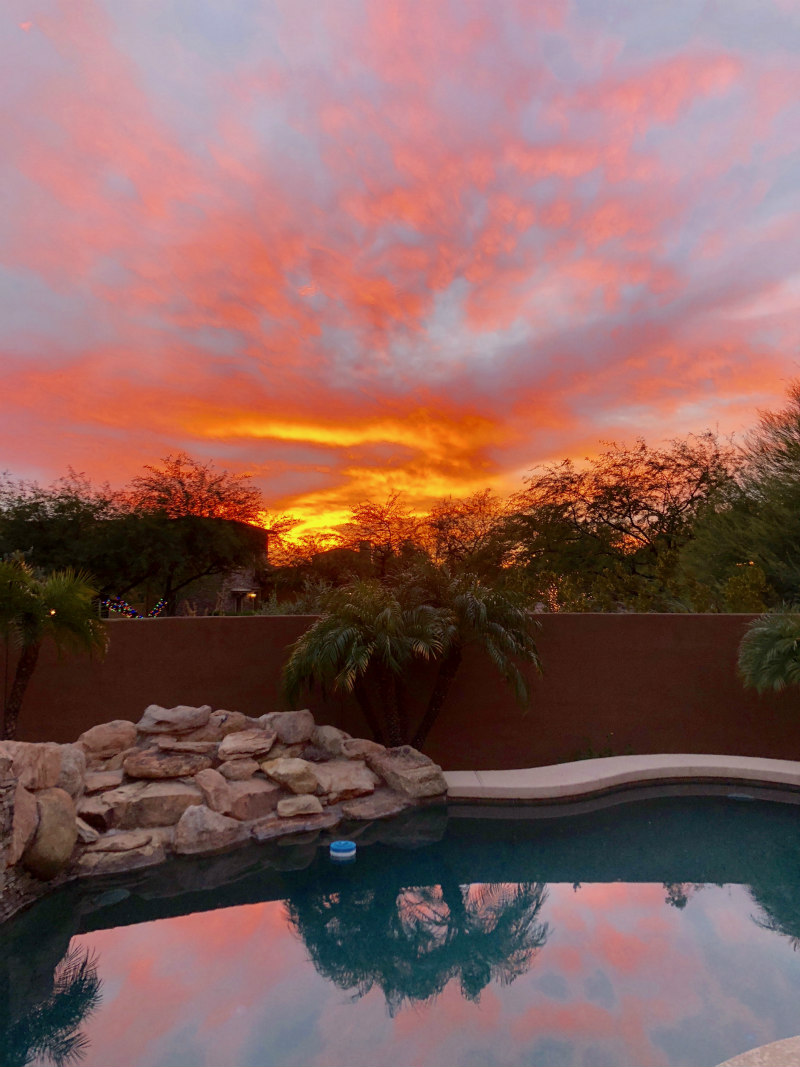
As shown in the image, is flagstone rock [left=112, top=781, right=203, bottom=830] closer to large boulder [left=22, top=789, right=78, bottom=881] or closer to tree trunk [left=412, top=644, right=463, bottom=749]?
large boulder [left=22, top=789, right=78, bottom=881]

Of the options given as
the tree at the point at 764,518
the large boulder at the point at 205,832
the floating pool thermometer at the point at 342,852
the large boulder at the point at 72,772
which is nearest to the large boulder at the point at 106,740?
the large boulder at the point at 72,772

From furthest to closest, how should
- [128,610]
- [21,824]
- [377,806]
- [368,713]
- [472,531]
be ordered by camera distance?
[472,531] → [128,610] → [368,713] → [377,806] → [21,824]

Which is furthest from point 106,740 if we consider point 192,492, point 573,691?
point 192,492

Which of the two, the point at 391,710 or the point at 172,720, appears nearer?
the point at 172,720

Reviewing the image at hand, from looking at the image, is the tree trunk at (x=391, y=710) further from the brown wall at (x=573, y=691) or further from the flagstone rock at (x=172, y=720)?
the flagstone rock at (x=172, y=720)

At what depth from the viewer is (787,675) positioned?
8.79 meters

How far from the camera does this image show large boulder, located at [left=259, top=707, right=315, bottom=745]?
27.8 feet

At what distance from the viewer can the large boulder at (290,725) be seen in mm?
8469

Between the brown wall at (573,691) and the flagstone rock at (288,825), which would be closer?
the flagstone rock at (288,825)

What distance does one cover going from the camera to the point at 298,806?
767cm

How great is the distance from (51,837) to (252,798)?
211cm

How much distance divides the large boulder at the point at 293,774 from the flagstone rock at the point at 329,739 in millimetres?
625

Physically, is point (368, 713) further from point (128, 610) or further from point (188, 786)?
point (128, 610)

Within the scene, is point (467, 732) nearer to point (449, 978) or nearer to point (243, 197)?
point (449, 978)
